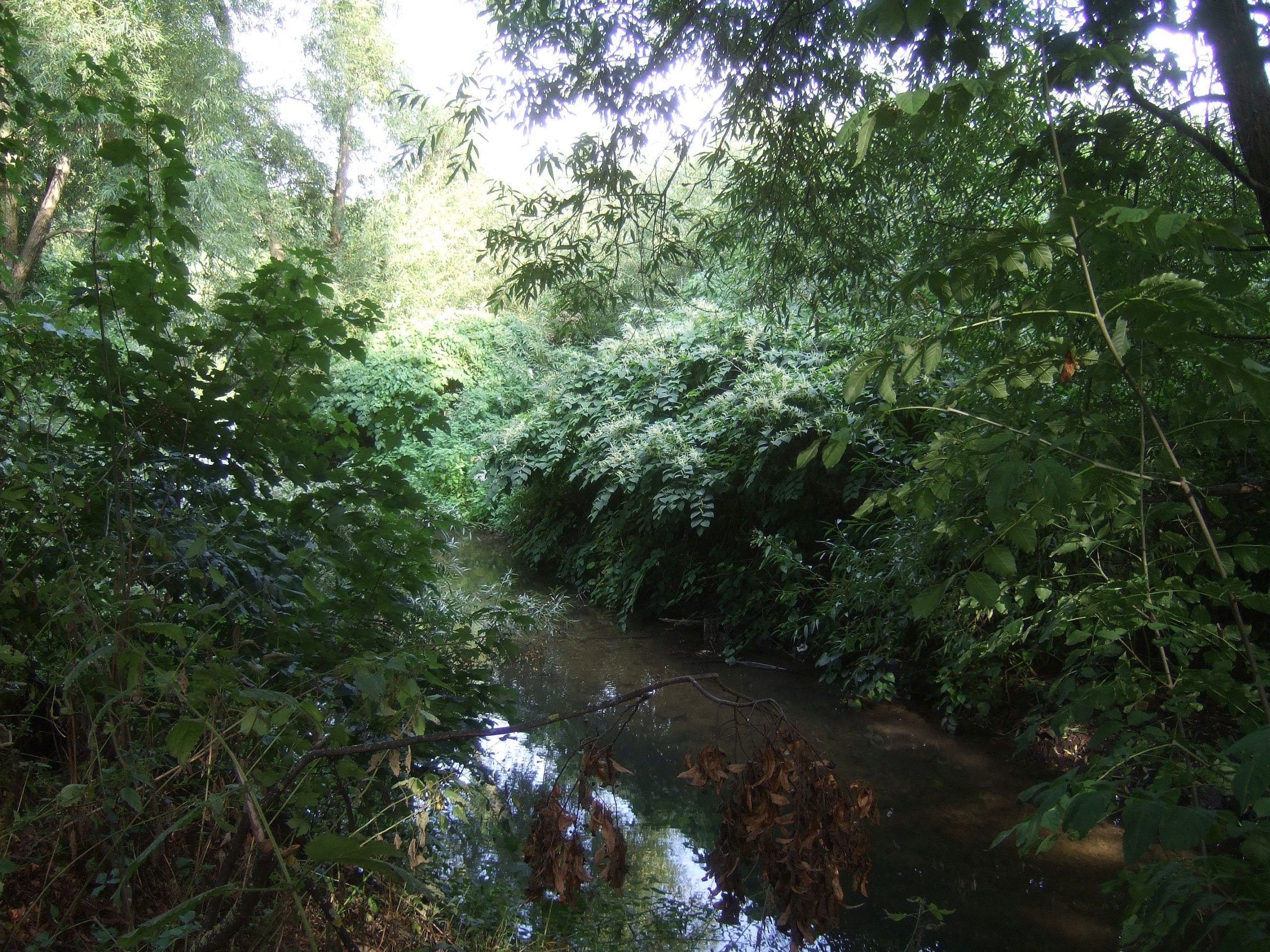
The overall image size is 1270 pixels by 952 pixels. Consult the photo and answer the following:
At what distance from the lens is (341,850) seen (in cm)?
117

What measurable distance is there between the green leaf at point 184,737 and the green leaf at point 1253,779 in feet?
4.82

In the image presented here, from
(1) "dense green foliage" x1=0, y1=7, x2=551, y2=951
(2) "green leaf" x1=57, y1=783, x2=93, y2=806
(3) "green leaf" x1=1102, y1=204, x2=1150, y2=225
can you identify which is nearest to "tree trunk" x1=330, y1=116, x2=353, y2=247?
(1) "dense green foliage" x1=0, y1=7, x2=551, y2=951

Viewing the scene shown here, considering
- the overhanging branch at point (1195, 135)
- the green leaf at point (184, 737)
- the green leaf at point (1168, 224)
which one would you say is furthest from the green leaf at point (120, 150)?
the overhanging branch at point (1195, 135)

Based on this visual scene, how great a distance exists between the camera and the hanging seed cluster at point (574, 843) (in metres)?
1.38

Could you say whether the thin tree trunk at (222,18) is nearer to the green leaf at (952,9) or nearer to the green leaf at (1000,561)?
the green leaf at (952,9)

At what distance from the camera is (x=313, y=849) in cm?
116

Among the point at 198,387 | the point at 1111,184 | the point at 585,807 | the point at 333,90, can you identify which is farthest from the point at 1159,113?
the point at 333,90

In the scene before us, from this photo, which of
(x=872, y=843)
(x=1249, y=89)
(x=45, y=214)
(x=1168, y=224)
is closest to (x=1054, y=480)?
(x=1168, y=224)

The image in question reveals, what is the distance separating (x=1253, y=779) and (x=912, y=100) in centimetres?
111

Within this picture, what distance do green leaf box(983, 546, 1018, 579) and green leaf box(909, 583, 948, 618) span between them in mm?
86

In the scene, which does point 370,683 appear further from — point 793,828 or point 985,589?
point 985,589

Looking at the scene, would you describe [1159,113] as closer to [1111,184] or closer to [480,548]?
[1111,184]

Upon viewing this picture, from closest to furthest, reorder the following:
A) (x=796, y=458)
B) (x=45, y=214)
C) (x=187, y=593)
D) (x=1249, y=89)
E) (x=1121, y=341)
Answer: (x=1121, y=341), (x=1249, y=89), (x=187, y=593), (x=796, y=458), (x=45, y=214)

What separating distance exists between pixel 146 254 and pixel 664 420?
536 cm
